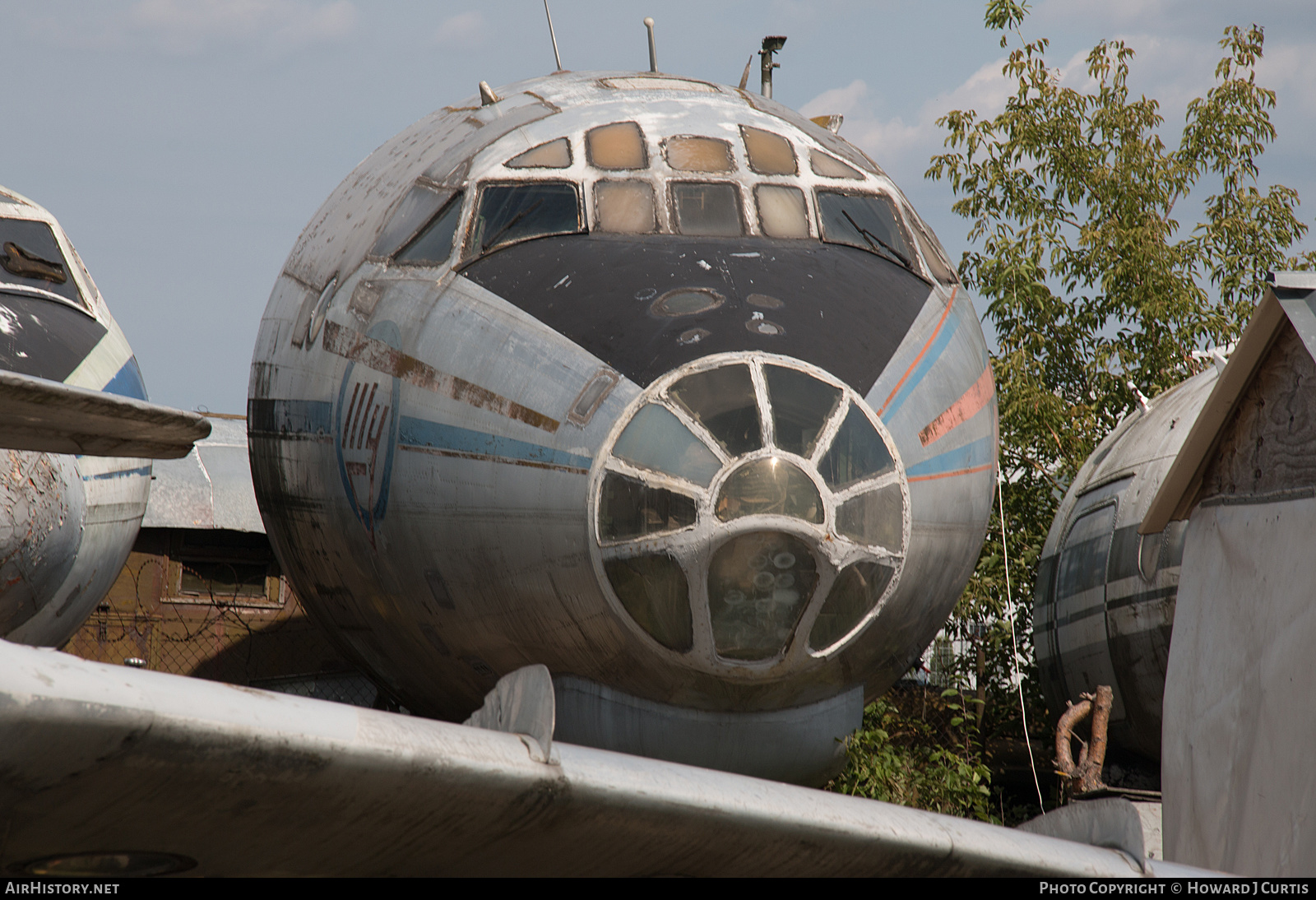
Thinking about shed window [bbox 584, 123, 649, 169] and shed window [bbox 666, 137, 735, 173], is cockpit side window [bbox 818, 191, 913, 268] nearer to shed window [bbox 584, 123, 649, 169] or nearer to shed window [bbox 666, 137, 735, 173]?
shed window [bbox 666, 137, 735, 173]

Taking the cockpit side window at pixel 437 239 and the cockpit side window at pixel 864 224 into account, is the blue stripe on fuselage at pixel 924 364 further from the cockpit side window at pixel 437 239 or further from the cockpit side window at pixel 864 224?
the cockpit side window at pixel 437 239

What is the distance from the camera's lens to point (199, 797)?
300 cm

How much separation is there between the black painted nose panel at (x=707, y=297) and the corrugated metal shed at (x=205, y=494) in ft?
28.0

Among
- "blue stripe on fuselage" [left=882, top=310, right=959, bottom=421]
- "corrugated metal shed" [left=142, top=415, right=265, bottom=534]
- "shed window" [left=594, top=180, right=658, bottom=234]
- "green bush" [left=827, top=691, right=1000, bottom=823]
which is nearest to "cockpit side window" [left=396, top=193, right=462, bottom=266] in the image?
"shed window" [left=594, top=180, right=658, bottom=234]

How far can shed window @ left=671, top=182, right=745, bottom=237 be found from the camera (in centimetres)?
778

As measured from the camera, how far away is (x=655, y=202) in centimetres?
793

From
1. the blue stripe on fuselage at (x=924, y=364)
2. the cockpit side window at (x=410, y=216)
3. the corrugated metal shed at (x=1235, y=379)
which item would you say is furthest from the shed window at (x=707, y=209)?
the corrugated metal shed at (x=1235, y=379)

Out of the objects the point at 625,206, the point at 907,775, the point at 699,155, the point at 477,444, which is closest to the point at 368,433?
the point at 477,444

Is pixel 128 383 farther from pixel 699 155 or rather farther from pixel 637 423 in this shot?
pixel 637 423

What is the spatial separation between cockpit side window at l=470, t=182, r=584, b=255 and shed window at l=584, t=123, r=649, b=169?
28 cm

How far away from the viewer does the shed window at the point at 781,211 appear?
7953mm

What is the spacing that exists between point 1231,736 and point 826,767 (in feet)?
6.51

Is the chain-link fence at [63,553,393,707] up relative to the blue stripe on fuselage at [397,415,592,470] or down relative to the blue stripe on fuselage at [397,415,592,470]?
down

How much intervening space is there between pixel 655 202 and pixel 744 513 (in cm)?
267
